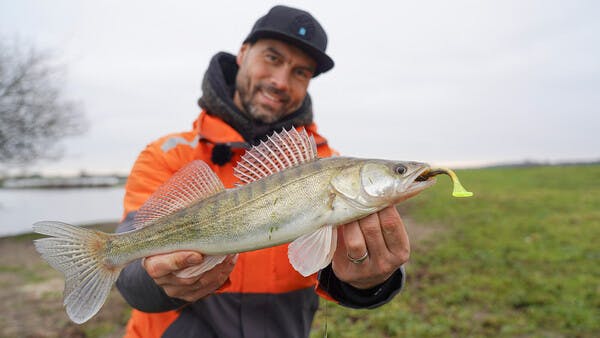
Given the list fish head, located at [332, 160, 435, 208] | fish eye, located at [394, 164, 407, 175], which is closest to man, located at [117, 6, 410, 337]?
fish head, located at [332, 160, 435, 208]

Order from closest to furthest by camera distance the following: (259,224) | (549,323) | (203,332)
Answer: (259,224)
(203,332)
(549,323)

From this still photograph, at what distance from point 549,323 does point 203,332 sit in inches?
262

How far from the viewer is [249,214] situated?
273cm

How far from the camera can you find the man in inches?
115

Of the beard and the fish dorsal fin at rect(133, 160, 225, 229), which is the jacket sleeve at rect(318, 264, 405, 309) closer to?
the fish dorsal fin at rect(133, 160, 225, 229)

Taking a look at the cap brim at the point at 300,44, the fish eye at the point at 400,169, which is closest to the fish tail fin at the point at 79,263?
the fish eye at the point at 400,169

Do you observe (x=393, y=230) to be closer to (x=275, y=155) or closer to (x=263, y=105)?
(x=275, y=155)

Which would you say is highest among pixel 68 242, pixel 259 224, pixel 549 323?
pixel 68 242

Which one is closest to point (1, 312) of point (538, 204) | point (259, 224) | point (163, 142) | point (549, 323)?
point (163, 142)

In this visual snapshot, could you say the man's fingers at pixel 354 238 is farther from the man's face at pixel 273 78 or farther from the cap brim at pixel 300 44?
the cap brim at pixel 300 44

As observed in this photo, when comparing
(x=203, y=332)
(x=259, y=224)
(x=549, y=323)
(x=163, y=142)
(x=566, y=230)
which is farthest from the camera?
(x=566, y=230)

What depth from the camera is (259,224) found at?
A: 106 inches

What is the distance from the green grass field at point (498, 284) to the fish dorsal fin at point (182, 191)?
1.50 meters

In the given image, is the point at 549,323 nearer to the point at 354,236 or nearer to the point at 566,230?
the point at 354,236
